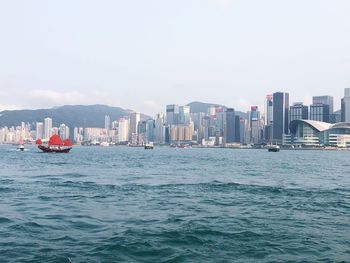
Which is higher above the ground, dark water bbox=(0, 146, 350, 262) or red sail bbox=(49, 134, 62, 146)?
red sail bbox=(49, 134, 62, 146)

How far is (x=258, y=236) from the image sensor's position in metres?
16.0

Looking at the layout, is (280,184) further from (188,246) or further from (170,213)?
(188,246)

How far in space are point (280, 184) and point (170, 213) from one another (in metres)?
17.9

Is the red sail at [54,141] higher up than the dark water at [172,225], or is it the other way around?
the red sail at [54,141]

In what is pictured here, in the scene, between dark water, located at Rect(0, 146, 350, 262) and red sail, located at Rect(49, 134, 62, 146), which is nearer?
dark water, located at Rect(0, 146, 350, 262)

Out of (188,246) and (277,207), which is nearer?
(188,246)

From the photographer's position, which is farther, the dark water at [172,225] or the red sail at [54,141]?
the red sail at [54,141]

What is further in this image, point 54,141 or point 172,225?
point 54,141

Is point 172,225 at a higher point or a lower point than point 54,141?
lower

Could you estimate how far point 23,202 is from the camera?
78.5 ft

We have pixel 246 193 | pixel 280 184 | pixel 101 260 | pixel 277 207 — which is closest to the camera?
pixel 101 260

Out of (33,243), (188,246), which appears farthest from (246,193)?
(33,243)

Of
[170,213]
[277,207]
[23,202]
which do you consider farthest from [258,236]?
[23,202]

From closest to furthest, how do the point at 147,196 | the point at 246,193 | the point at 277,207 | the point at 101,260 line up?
the point at 101,260 < the point at 277,207 < the point at 147,196 < the point at 246,193
